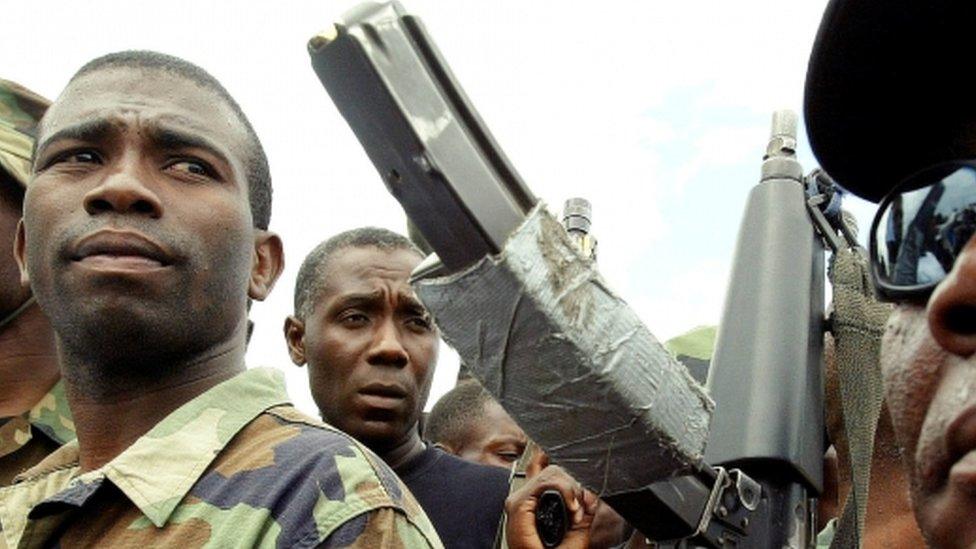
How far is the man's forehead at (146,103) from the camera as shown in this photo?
2080 mm

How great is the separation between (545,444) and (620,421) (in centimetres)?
12

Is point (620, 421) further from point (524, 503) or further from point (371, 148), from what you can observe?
point (524, 503)

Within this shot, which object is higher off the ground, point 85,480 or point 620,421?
point 85,480

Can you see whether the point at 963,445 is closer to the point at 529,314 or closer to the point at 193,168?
the point at 529,314

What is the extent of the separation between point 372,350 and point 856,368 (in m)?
1.47

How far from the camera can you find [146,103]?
209cm

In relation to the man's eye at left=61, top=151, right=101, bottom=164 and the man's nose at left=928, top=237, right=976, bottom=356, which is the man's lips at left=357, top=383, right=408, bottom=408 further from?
the man's nose at left=928, top=237, right=976, bottom=356

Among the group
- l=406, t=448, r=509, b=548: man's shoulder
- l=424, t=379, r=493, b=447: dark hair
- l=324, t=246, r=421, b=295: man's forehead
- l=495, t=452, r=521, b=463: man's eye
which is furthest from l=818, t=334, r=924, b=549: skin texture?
l=424, t=379, r=493, b=447: dark hair

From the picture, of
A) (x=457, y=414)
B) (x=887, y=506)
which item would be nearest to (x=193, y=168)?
(x=887, y=506)

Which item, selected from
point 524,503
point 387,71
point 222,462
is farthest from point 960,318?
point 524,503

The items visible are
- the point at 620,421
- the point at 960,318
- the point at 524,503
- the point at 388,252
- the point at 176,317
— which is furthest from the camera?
the point at 388,252

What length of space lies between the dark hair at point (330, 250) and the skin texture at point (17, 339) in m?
0.83

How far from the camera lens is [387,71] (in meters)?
1.47

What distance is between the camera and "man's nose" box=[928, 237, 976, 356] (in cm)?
107
